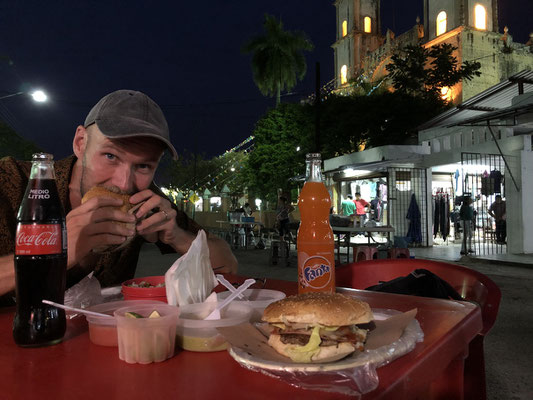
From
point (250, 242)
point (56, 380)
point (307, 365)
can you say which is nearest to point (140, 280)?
point (56, 380)

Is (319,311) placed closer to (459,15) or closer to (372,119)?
(372,119)

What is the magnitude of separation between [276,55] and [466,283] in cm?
3732

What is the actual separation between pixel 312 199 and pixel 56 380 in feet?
4.09

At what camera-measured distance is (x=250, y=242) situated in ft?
59.9

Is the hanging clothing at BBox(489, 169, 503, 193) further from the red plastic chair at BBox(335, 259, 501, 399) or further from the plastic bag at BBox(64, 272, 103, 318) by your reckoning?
the plastic bag at BBox(64, 272, 103, 318)

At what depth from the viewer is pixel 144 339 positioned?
3.35 ft

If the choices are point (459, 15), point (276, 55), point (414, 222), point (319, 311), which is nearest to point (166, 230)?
point (319, 311)

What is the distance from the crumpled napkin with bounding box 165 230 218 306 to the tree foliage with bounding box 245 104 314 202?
28.7 meters

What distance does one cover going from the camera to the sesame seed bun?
3.68 feet

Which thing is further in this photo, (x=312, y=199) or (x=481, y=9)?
(x=481, y=9)

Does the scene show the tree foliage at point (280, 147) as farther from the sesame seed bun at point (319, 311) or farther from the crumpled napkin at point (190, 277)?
the sesame seed bun at point (319, 311)

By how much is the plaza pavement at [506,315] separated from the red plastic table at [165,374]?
123 inches

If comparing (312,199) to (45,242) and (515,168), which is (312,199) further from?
(515,168)

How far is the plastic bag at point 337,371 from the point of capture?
2.80 ft
